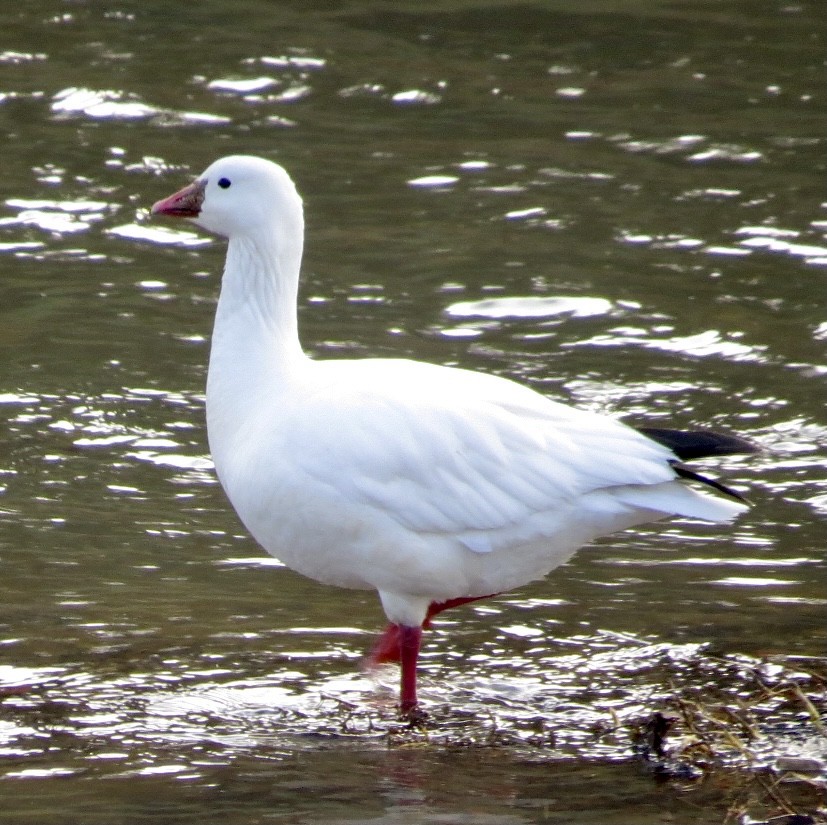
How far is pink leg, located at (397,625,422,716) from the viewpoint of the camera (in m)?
6.19

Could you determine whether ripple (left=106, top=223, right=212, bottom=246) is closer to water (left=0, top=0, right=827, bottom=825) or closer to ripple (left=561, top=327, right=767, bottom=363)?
water (left=0, top=0, right=827, bottom=825)

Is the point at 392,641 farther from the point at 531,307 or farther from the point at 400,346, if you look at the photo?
the point at 531,307

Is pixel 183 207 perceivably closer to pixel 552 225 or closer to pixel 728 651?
pixel 728 651

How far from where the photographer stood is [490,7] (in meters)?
16.4

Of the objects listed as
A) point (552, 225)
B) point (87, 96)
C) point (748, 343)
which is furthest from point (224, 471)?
point (87, 96)

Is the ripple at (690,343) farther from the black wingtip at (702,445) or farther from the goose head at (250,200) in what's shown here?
the black wingtip at (702,445)

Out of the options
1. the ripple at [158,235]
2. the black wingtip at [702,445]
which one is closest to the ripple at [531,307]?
the ripple at [158,235]

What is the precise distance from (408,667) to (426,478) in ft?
2.38

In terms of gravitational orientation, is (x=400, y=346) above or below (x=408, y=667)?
above

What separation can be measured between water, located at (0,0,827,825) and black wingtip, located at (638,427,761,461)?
941 millimetres

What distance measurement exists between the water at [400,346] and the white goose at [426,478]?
0.52 m

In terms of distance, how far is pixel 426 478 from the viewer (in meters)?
6.12

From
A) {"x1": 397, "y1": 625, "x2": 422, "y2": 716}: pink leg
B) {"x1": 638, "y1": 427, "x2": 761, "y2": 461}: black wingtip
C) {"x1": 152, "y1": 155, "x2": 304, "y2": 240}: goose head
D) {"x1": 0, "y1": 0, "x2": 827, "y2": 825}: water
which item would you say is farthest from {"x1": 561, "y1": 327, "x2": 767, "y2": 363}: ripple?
{"x1": 397, "y1": 625, "x2": 422, "y2": 716}: pink leg

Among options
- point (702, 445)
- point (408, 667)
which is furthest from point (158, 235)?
point (702, 445)
